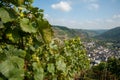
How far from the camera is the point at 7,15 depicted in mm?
2721

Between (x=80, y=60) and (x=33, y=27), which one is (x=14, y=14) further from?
(x=80, y=60)

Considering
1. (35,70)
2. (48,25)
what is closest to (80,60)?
(35,70)

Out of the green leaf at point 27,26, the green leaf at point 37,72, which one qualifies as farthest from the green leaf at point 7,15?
the green leaf at point 37,72

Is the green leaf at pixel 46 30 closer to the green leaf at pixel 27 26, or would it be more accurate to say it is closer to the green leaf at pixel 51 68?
the green leaf at pixel 27 26

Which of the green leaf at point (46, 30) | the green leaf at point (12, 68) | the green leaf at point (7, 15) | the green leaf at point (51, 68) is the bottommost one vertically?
the green leaf at point (51, 68)

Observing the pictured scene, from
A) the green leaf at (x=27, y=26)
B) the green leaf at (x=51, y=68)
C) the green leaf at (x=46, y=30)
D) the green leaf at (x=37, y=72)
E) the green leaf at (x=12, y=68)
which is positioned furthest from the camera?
the green leaf at (x=51, y=68)

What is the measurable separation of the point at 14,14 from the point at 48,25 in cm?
45

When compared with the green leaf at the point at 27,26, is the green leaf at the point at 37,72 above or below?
below

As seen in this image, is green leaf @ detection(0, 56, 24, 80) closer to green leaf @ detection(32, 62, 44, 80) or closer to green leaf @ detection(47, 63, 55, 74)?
green leaf @ detection(32, 62, 44, 80)

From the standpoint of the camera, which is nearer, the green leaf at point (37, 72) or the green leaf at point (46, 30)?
the green leaf at point (46, 30)

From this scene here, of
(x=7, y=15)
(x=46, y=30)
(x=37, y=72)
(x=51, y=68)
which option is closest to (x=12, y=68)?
(x=7, y=15)

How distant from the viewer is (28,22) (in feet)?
9.80

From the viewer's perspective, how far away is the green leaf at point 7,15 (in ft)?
8.71

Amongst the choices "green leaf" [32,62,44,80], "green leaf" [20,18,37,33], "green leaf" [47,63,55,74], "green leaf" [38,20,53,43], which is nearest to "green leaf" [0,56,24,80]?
"green leaf" [20,18,37,33]
